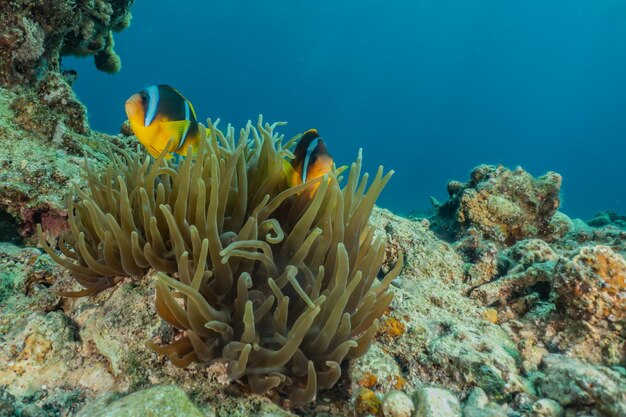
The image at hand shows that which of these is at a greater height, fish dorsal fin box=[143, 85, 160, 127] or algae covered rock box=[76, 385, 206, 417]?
fish dorsal fin box=[143, 85, 160, 127]

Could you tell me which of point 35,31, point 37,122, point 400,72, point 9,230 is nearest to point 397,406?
point 9,230

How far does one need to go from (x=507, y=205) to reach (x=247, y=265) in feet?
11.1

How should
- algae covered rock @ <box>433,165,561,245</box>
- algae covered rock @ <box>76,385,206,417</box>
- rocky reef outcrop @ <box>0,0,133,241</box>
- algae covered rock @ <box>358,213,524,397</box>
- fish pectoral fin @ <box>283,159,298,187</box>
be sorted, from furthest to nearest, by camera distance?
algae covered rock @ <box>433,165,561,245</box> < rocky reef outcrop @ <box>0,0,133,241</box> < fish pectoral fin @ <box>283,159,298,187</box> < algae covered rock @ <box>358,213,524,397</box> < algae covered rock @ <box>76,385,206,417</box>

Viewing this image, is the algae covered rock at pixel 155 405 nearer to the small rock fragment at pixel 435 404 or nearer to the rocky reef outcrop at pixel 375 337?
the rocky reef outcrop at pixel 375 337

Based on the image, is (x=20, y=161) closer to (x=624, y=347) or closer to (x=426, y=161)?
(x=624, y=347)

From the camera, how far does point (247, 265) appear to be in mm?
1881

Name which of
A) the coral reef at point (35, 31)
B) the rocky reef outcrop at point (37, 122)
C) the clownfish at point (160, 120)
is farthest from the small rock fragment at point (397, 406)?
the coral reef at point (35, 31)

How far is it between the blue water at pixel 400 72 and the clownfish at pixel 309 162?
10078cm

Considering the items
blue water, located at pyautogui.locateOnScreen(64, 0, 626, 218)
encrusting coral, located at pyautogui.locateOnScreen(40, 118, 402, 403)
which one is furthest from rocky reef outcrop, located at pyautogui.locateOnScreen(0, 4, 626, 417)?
blue water, located at pyautogui.locateOnScreen(64, 0, 626, 218)

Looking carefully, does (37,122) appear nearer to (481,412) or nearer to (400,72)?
(481,412)

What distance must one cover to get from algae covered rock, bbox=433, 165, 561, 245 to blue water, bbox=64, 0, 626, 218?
97.9 meters

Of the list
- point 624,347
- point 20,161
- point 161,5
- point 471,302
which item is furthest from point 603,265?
point 161,5

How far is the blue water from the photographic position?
10900 centimetres

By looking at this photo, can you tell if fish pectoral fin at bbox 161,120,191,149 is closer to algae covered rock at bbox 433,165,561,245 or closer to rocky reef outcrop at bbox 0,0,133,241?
rocky reef outcrop at bbox 0,0,133,241
